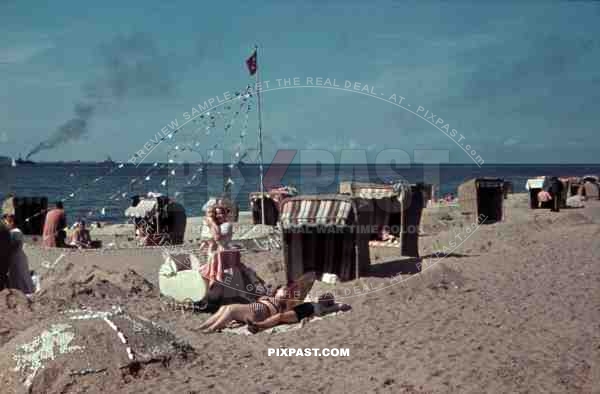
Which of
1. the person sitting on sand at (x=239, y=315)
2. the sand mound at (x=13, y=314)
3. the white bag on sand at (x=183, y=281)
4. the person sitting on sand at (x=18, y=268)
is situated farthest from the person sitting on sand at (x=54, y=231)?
the person sitting on sand at (x=239, y=315)

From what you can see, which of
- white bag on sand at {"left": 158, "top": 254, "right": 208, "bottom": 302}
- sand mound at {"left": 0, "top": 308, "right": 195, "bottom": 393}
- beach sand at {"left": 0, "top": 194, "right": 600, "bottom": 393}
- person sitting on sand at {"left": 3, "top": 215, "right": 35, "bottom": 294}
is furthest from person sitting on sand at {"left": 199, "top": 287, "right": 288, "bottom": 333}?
person sitting on sand at {"left": 3, "top": 215, "right": 35, "bottom": 294}

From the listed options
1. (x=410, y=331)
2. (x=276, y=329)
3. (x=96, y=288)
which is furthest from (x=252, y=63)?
(x=410, y=331)

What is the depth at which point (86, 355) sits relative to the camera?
228 inches

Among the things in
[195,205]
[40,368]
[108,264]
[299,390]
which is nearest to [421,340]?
[299,390]

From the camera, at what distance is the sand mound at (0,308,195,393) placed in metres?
5.59

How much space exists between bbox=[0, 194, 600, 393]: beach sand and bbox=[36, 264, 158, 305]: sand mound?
19 mm

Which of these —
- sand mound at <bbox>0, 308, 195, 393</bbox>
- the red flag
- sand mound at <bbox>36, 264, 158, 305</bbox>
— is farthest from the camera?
the red flag

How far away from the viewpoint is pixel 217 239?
27.4 feet

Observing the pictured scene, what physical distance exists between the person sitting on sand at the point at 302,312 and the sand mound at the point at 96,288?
2.41m

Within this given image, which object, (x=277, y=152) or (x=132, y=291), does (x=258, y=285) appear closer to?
(x=132, y=291)

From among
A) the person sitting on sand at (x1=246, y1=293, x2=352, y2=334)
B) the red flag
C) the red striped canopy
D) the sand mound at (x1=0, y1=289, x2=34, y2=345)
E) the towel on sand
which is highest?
the red flag

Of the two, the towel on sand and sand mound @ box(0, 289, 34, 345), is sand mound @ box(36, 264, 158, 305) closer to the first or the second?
sand mound @ box(0, 289, 34, 345)

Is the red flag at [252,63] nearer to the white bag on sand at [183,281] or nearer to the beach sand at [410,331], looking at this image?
the beach sand at [410,331]

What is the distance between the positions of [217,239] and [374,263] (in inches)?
153
